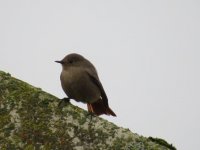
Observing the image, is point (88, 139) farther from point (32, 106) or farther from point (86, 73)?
point (86, 73)

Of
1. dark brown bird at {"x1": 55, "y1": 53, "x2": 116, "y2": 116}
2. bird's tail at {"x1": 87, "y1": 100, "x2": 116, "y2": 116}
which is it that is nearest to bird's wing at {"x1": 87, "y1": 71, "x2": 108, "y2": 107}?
dark brown bird at {"x1": 55, "y1": 53, "x2": 116, "y2": 116}

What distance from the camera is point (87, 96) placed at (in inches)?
268

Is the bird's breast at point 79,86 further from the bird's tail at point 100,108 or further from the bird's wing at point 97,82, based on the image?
the bird's tail at point 100,108

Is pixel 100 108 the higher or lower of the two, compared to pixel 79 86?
lower

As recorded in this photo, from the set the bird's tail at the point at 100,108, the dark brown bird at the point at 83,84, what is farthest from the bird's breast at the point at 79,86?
the bird's tail at the point at 100,108

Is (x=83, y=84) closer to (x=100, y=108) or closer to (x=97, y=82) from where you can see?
(x=97, y=82)

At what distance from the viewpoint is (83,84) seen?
673 cm

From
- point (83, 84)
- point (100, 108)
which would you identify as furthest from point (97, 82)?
point (100, 108)

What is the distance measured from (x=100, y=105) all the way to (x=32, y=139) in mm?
3649

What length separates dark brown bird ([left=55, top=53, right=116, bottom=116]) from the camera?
6605 mm

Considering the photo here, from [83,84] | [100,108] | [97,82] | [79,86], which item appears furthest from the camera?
[100,108]

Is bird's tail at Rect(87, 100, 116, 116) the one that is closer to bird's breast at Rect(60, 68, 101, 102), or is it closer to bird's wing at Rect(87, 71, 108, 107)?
bird's wing at Rect(87, 71, 108, 107)

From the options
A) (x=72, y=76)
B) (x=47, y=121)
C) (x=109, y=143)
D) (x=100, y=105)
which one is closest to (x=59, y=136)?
(x=47, y=121)

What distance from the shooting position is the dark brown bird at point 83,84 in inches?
260
